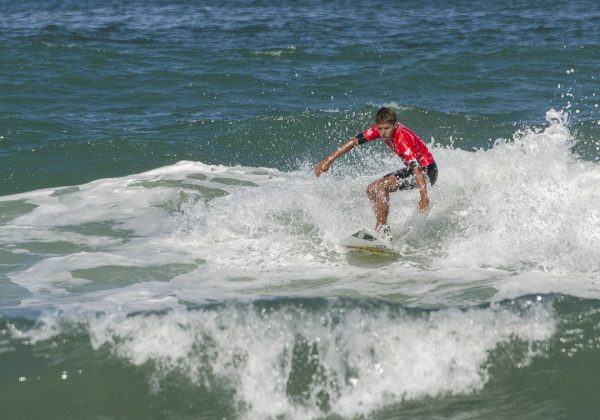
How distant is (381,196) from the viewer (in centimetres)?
994

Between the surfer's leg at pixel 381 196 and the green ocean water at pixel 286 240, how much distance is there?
40cm

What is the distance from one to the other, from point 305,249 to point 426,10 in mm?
20715

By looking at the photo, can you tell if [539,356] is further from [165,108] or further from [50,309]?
[165,108]

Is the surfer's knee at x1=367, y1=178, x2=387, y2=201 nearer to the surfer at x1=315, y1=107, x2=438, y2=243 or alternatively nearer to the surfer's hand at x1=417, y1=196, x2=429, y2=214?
the surfer at x1=315, y1=107, x2=438, y2=243

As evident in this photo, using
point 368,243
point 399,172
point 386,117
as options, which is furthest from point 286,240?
point 386,117

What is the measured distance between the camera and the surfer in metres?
9.57

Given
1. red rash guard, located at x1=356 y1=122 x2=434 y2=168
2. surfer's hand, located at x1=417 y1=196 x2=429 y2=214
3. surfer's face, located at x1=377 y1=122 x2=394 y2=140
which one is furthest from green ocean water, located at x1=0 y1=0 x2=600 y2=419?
surfer's face, located at x1=377 y1=122 x2=394 y2=140

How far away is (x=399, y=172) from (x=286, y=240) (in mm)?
1427

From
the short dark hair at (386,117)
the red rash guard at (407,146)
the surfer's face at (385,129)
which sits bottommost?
the red rash guard at (407,146)

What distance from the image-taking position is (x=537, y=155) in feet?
39.3

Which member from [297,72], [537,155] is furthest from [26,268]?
[297,72]

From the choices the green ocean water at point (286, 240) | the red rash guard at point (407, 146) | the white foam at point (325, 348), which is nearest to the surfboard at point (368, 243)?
the green ocean water at point (286, 240)

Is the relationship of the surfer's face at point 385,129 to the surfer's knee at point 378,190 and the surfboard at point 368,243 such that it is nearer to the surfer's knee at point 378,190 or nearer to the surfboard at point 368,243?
the surfer's knee at point 378,190

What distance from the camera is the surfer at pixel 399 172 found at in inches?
377
